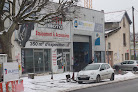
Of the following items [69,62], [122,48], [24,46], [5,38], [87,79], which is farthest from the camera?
[122,48]

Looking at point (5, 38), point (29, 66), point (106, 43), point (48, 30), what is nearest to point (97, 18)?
point (106, 43)

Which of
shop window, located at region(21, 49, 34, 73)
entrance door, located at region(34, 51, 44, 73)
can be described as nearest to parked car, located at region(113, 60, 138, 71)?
entrance door, located at region(34, 51, 44, 73)

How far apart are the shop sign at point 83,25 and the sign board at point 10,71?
16736 mm

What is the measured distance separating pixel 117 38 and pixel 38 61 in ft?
61.2

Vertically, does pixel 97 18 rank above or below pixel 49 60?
above

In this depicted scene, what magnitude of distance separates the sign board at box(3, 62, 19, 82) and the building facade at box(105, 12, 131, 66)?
23.7 meters

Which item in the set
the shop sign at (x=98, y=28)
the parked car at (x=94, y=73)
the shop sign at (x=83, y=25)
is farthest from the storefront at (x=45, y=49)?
the shop sign at (x=98, y=28)

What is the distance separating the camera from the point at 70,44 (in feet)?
96.6

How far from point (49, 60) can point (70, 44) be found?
12.8 feet

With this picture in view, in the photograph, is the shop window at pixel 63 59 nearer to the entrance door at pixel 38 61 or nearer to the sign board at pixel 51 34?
the sign board at pixel 51 34

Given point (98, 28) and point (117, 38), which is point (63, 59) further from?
point (117, 38)

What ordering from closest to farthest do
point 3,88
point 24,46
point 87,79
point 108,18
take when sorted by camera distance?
1. point 3,88
2. point 87,79
3. point 24,46
4. point 108,18

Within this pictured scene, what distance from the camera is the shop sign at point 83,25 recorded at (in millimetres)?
30209

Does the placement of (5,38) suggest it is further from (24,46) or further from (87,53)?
(87,53)
